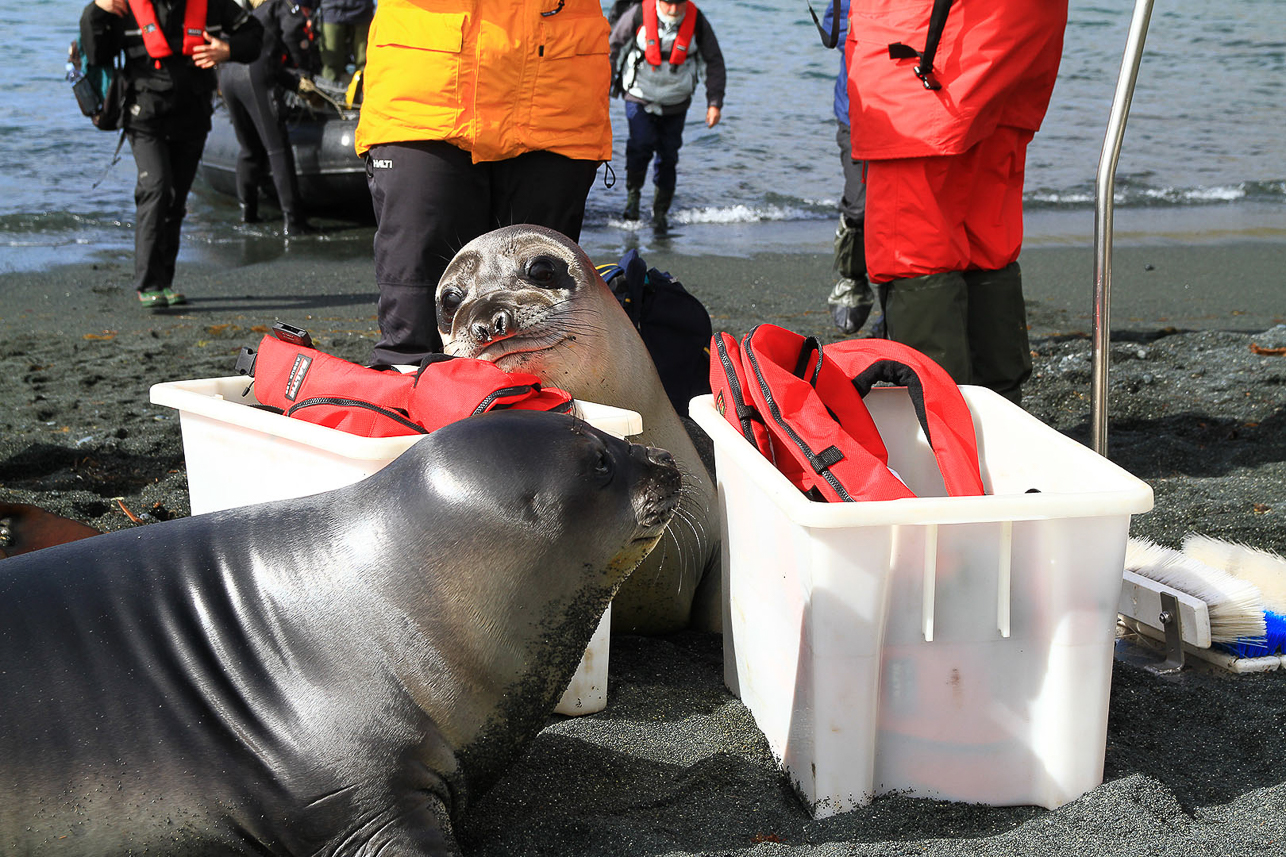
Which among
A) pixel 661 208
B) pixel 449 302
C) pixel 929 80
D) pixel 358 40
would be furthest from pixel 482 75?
pixel 358 40

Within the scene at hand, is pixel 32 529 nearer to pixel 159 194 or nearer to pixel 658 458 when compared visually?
pixel 658 458

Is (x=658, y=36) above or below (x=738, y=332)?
above

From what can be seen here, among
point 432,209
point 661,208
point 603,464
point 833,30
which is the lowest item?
point 661,208

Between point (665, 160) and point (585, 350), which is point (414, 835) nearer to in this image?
point (585, 350)

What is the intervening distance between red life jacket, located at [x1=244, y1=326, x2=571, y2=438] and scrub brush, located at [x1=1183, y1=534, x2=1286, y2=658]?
1.59 metres

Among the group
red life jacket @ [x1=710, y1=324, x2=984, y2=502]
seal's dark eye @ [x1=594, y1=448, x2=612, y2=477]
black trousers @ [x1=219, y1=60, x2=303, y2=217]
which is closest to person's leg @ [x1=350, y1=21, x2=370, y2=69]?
black trousers @ [x1=219, y1=60, x2=303, y2=217]

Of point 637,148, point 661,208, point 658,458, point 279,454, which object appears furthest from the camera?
point 661,208

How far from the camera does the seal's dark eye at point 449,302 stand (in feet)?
8.99

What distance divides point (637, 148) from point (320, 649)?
29.1ft

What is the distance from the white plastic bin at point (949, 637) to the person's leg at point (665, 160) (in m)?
8.28

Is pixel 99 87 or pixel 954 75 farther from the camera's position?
pixel 99 87

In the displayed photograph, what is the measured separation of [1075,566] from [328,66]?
1197cm

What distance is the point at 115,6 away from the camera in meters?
6.10

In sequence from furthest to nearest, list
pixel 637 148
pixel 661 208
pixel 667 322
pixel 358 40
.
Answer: pixel 358 40 < pixel 661 208 < pixel 637 148 < pixel 667 322
